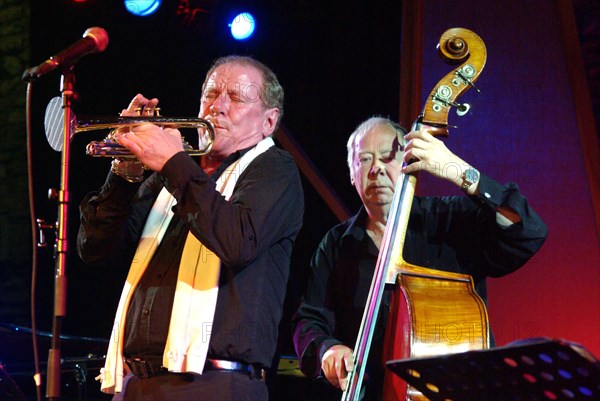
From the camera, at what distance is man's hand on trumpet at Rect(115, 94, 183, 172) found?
102 inches

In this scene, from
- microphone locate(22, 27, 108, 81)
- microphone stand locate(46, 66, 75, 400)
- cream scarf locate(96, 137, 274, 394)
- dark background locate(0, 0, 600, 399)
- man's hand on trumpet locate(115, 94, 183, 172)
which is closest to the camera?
microphone stand locate(46, 66, 75, 400)

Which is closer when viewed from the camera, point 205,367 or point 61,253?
point 61,253

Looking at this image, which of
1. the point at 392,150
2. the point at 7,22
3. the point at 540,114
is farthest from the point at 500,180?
the point at 7,22

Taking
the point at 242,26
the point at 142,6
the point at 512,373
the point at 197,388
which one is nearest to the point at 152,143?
the point at 197,388

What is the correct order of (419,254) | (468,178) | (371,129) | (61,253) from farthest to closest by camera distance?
(371,129), (419,254), (468,178), (61,253)

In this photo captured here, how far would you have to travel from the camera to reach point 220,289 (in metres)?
2.64

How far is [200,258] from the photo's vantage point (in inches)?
105

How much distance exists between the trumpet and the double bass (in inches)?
30.3

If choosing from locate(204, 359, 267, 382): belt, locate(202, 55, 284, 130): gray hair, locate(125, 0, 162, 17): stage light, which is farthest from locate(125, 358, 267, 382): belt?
locate(125, 0, 162, 17): stage light

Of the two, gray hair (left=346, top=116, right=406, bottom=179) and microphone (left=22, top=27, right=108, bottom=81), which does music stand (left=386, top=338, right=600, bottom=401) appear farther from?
gray hair (left=346, top=116, right=406, bottom=179)

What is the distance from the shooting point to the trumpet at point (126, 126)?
2.81m

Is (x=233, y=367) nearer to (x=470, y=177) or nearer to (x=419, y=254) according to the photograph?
(x=419, y=254)

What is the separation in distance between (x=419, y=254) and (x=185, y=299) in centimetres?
100

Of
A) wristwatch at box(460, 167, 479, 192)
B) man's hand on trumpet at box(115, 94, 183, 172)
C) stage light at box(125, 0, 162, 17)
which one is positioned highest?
stage light at box(125, 0, 162, 17)
